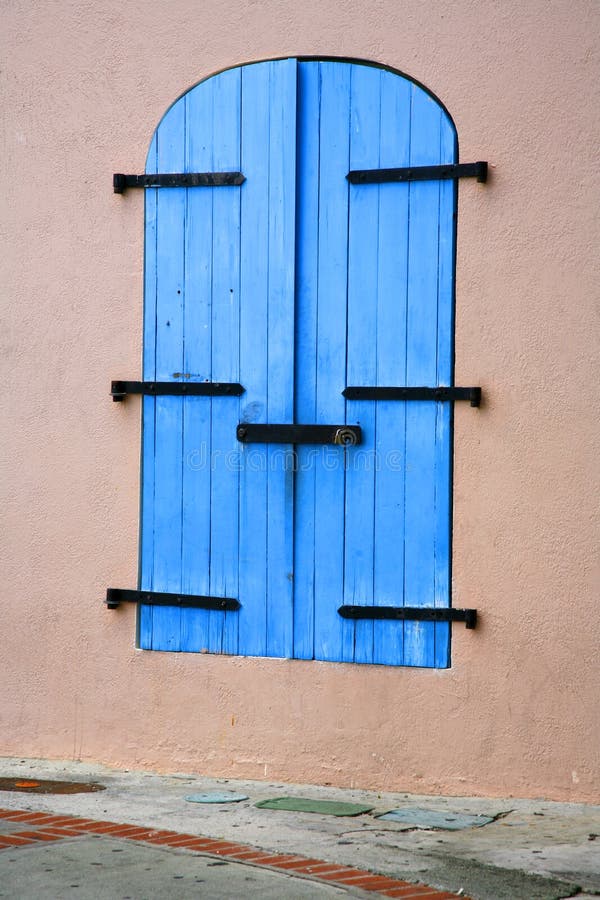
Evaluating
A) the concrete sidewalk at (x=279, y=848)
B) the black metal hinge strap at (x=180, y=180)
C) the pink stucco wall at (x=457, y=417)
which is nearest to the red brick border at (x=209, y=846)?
the concrete sidewalk at (x=279, y=848)

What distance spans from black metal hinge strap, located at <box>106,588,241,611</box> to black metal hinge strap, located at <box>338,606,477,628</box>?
1.86 ft

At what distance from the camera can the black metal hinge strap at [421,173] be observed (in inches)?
217

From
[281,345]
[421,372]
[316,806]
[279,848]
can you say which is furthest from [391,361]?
[279,848]

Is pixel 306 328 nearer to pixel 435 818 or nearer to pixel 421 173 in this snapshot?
pixel 421 173

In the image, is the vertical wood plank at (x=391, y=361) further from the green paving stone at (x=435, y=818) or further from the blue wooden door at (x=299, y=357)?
the green paving stone at (x=435, y=818)

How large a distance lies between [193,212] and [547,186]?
5.48ft

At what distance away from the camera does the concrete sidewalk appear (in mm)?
4148

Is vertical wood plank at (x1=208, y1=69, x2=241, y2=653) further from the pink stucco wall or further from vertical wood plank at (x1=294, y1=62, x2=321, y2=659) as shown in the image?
vertical wood plank at (x1=294, y1=62, x2=321, y2=659)

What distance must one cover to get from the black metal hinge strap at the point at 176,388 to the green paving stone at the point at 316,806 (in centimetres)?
185

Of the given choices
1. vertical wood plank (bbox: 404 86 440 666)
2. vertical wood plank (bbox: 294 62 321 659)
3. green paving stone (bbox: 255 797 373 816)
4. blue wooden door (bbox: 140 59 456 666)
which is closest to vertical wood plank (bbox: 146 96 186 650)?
blue wooden door (bbox: 140 59 456 666)

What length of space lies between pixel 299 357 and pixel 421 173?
1.00m

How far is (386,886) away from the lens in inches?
164

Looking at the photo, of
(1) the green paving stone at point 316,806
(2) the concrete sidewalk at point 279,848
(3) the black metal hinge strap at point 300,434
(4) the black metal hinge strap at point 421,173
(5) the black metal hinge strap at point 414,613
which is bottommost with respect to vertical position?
(1) the green paving stone at point 316,806

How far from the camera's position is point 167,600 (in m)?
6.01
